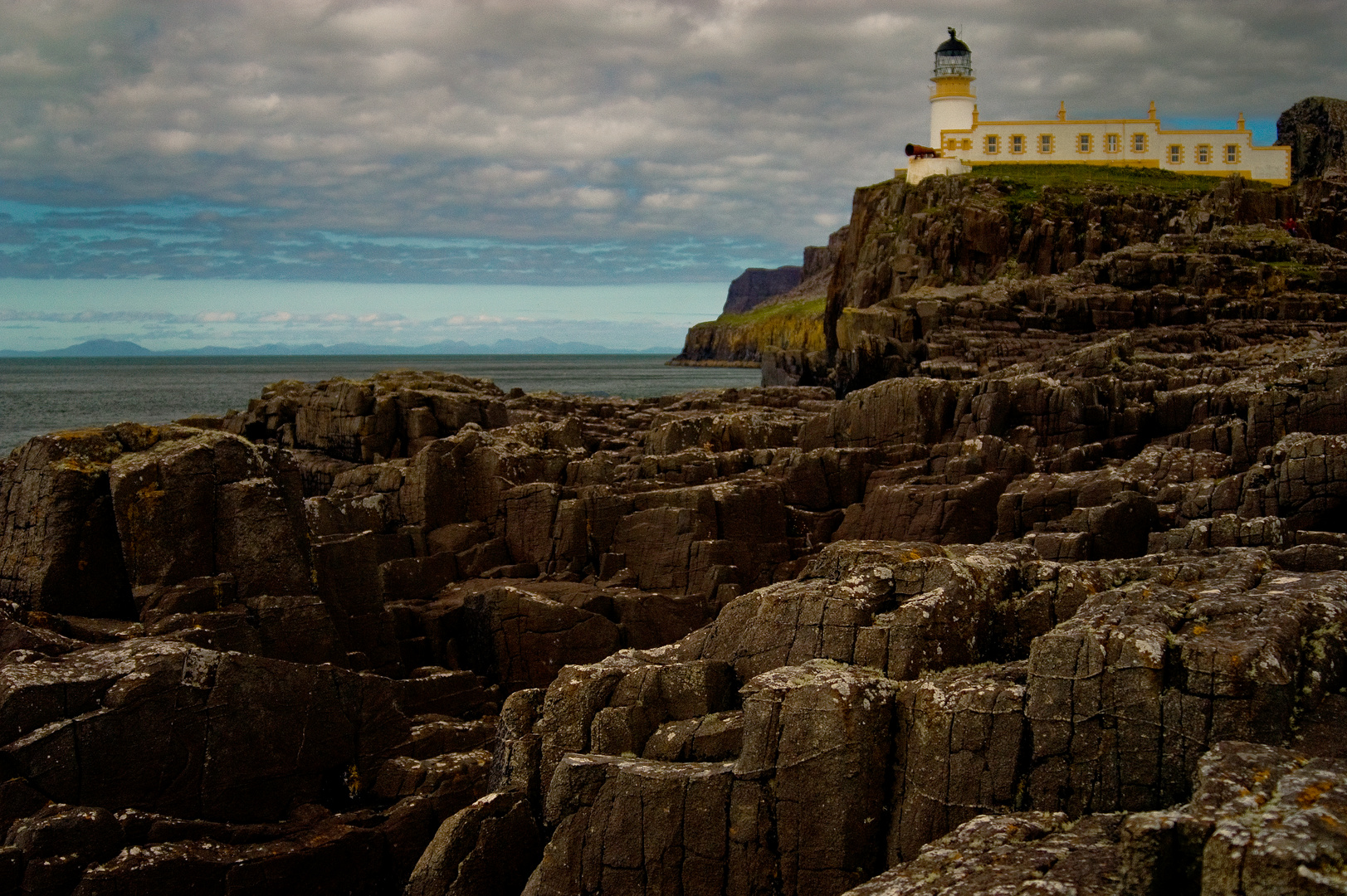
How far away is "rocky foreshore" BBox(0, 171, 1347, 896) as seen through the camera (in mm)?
14102

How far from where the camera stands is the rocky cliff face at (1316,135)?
125m

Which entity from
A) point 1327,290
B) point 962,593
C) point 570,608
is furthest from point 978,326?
point 962,593

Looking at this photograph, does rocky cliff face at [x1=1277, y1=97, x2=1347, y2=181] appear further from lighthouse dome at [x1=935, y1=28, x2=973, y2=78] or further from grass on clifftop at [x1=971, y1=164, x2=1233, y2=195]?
lighthouse dome at [x1=935, y1=28, x2=973, y2=78]

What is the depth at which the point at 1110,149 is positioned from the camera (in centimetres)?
12106

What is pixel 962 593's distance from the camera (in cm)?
1820

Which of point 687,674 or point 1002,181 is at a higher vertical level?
point 1002,181

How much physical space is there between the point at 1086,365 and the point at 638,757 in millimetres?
38679

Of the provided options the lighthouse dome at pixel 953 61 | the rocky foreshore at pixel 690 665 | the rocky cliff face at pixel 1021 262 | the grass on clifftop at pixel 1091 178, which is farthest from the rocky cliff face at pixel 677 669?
the lighthouse dome at pixel 953 61

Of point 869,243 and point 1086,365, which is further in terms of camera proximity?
point 869,243

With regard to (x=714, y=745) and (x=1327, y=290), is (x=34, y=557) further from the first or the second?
(x=1327, y=290)

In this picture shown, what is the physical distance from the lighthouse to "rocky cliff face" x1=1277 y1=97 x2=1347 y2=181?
1265 inches

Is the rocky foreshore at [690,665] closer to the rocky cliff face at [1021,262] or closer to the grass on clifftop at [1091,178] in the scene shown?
the rocky cliff face at [1021,262]

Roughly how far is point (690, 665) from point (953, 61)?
124215 millimetres

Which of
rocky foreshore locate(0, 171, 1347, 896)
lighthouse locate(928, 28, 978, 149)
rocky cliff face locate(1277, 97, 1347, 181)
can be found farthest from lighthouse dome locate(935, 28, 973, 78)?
rocky foreshore locate(0, 171, 1347, 896)
